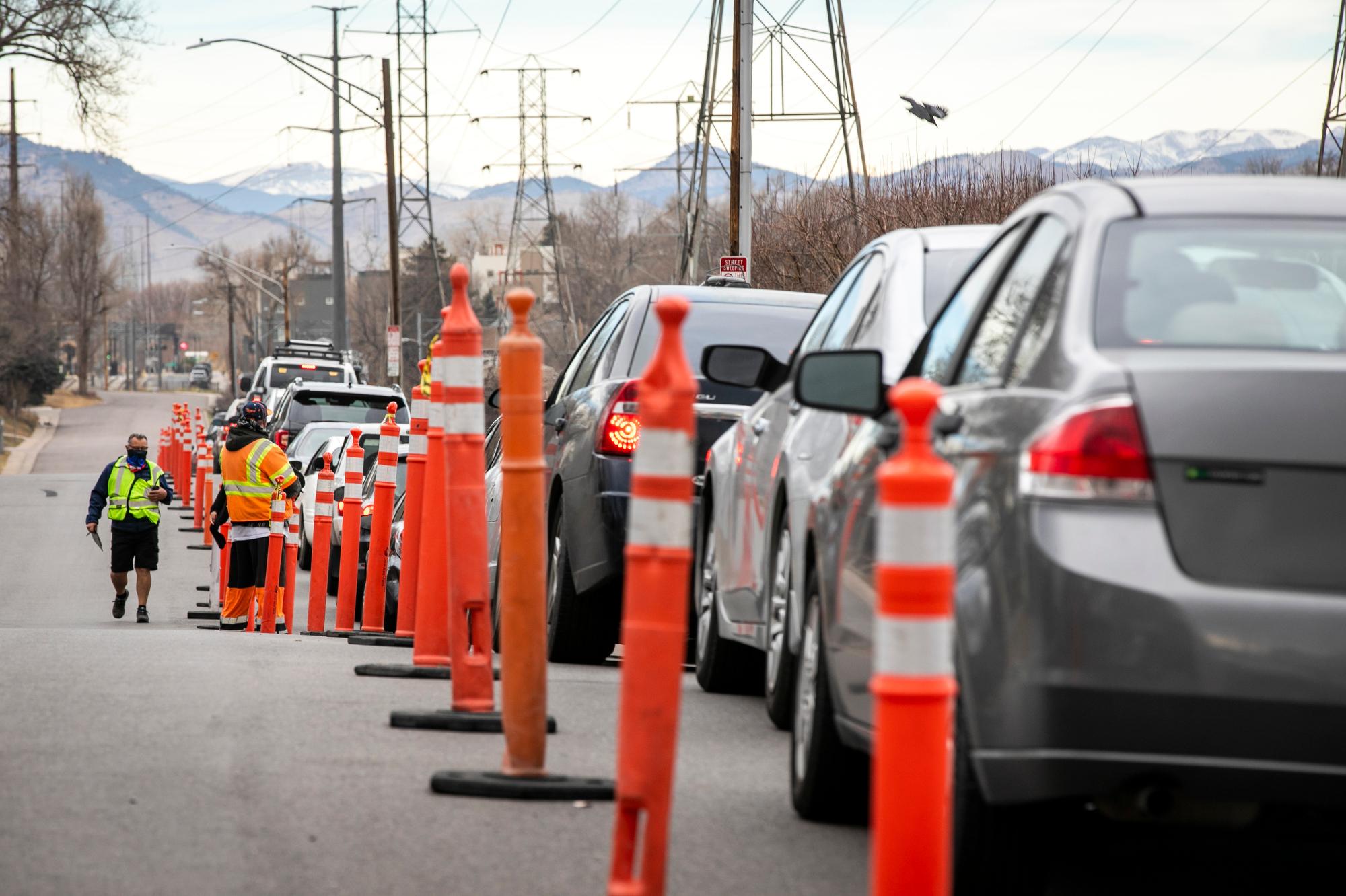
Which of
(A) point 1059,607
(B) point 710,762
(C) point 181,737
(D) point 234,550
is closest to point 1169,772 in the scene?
(A) point 1059,607

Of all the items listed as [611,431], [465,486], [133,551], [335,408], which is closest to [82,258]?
[335,408]

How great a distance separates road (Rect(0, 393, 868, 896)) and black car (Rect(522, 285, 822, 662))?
442 millimetres

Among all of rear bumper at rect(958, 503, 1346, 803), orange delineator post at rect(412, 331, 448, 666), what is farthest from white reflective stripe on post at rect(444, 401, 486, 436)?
rear bumper at rect(958, 503, 1346, 803)

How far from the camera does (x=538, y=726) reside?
228 inches

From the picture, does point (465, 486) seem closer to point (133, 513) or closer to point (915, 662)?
point (915, 662)

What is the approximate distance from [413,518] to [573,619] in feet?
3.15

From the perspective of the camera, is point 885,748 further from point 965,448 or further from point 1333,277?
point 1333,277

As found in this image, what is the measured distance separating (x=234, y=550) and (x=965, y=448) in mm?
13626

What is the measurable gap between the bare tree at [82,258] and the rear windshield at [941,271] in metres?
120

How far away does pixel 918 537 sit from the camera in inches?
126

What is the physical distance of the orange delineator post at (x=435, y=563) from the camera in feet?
25.3

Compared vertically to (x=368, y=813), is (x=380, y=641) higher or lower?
lower

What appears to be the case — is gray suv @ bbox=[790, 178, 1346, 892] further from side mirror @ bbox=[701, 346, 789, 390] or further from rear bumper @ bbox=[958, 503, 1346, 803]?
side mirror @ bbox=[701, 346, 789, 390]

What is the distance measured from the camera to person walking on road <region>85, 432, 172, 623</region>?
776 inches
